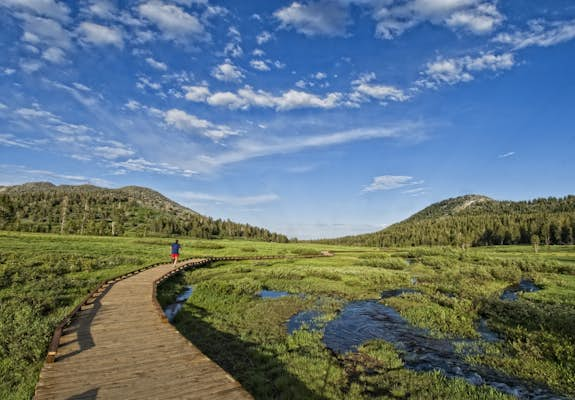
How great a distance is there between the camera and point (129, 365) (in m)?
9.34

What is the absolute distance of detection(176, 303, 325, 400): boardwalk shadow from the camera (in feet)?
34.2

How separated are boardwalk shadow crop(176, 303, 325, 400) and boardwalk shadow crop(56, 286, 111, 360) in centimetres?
463

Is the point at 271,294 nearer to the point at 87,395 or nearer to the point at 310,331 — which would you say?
the point at 310,331

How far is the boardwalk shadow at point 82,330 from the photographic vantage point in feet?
35.4

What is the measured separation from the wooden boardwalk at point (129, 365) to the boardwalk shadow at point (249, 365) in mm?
2227

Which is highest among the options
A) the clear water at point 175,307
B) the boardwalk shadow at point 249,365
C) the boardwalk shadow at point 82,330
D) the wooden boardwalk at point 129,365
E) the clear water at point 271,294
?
the wooden boardwalk at point 129,365

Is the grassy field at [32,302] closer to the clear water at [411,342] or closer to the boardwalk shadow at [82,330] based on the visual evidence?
the boardwalk shadow at [82,330]

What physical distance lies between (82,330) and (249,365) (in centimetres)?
722

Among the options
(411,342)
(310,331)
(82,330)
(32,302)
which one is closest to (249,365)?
(310,331)

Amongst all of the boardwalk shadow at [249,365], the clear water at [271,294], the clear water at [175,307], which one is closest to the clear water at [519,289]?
the clear water at [271,294]

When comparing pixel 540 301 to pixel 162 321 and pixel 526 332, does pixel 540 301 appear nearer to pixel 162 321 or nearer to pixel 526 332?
pixel 526 332

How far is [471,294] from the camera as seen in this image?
2711cm

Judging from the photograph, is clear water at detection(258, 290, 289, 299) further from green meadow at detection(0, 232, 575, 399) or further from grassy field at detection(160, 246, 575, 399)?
green meadow at detection(0, 232, 575, 399)

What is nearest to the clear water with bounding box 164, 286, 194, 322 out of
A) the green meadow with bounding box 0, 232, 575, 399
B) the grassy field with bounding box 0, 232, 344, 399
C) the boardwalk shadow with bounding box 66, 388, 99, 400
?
the green meadow with bounding box 0, 232, 575, 399
